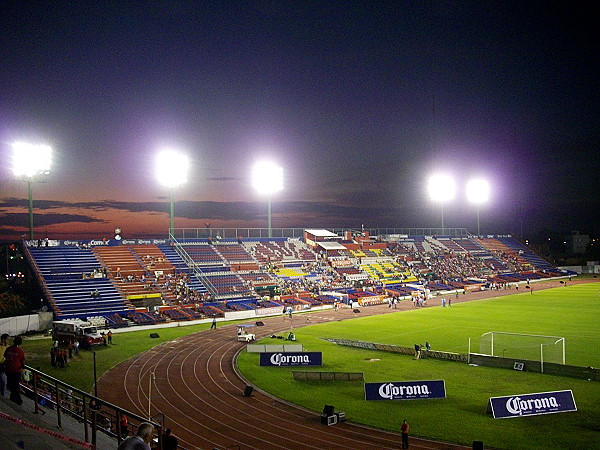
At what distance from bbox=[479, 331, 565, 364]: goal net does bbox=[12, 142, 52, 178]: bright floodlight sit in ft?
152

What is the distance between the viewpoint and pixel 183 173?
63.2 metres

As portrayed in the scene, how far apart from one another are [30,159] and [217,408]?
131 ft

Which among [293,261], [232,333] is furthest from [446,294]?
[232,333]

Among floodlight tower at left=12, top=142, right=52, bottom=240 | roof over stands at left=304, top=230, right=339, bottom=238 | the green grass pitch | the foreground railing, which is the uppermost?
floodlight tower at left=12, top=142, right=52, bottom=240

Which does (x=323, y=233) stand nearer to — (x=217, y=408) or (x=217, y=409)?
(x=217, y=408)

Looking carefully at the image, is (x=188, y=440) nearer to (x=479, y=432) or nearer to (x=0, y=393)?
(x=0, y=393)

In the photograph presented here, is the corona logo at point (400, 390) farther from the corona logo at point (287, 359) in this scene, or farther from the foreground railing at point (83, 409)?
the foreground railing at point (83, 409)

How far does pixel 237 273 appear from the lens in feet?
214

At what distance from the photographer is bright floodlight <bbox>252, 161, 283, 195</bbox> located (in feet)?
233

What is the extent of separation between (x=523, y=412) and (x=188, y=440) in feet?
45.3

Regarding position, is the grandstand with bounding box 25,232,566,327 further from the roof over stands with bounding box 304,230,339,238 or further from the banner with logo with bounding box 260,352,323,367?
the banner with logo with bounding box 260,352,323,367

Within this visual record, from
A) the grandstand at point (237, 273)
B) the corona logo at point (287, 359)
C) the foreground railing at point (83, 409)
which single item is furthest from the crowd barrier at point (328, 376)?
the grandstand at point (237, 273)

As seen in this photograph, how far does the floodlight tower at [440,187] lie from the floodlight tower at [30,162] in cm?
6962

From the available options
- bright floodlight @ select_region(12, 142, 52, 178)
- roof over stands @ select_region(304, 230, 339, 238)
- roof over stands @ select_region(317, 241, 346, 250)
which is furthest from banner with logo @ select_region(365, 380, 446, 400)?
roof over stands @ select_region(304, 230, 339, 238)
